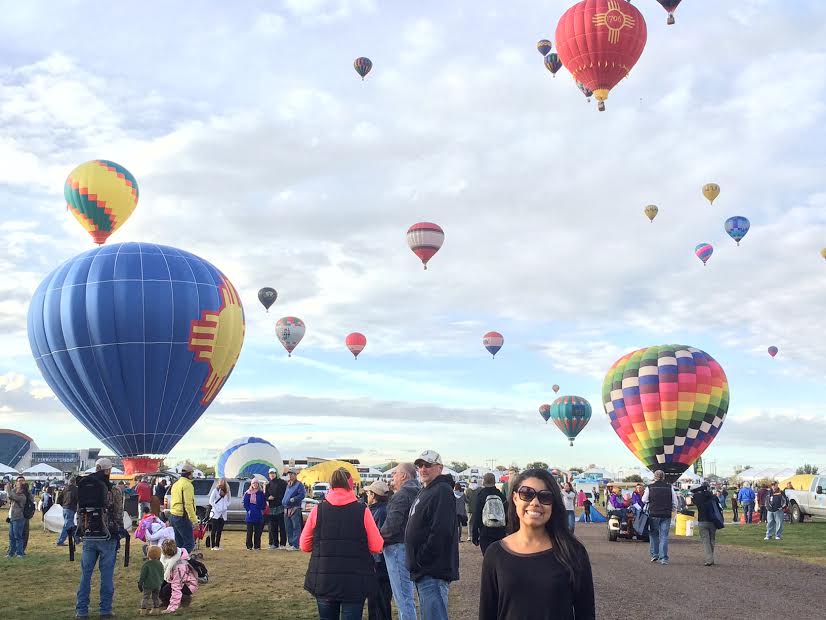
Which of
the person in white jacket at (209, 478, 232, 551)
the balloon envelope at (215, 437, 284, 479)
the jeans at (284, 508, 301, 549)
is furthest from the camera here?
the balloon envelope at (215, 437, 284, 479)

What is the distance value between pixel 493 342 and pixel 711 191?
2259cm

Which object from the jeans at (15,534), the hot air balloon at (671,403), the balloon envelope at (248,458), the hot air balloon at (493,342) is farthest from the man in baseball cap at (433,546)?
the hot air balloon at (493,342)

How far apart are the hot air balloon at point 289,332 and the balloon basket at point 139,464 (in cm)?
2173

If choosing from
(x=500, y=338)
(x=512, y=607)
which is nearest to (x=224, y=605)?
(x=512, y=607)

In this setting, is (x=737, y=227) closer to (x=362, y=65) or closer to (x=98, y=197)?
(x=362, y=65)

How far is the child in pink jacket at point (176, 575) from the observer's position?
11.9 metres

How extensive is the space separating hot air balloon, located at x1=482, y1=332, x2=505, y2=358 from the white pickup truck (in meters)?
35.7

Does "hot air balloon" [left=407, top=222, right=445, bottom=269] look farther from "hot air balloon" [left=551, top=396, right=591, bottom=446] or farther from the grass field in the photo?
the grass field

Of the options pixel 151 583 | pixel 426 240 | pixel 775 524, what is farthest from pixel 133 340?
pixel 151 583

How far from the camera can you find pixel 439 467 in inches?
333

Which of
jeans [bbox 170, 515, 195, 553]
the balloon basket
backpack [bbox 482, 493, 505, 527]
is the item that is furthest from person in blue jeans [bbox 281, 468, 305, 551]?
the balloon basket

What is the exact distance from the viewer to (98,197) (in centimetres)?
4775

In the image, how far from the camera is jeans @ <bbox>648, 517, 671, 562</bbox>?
59.6 feet

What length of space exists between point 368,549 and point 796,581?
38.1ft
